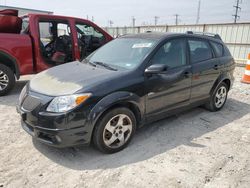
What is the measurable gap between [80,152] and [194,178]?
154 cm

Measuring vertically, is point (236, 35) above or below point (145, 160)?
above

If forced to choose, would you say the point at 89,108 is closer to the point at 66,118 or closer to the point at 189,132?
the point at 66,118

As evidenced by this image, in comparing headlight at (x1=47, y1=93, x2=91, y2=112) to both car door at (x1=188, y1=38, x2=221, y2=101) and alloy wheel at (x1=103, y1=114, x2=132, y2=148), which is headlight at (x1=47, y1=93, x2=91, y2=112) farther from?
car door at (x1=188, y1=38, x2=221, y2=101)

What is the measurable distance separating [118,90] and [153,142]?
3.52ft

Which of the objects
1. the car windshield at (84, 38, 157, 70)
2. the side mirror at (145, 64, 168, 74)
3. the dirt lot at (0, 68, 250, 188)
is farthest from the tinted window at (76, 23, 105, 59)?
the side mirror at (145, 64, 168, 74)

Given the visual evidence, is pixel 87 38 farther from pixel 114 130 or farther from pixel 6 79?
pixel 114 130

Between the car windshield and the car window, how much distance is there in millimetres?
182

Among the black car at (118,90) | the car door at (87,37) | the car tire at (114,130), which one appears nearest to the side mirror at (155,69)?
the black car at (118,90)

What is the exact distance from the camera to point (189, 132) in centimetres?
405

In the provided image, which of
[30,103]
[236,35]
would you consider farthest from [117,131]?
[236,35]

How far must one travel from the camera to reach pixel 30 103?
10.1ft

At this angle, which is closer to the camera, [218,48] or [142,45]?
[142,45]

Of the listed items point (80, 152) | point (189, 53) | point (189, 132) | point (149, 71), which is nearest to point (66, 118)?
point (80, 152)

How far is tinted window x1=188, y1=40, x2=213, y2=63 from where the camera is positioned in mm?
4316
